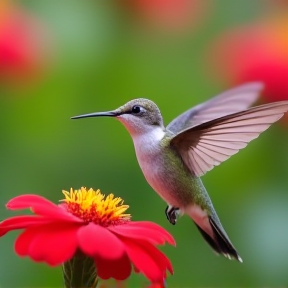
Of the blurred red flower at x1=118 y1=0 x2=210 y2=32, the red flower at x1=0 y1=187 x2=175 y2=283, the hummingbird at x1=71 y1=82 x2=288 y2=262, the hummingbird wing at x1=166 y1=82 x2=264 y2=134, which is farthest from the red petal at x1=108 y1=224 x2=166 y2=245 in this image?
the blurred red flower at x1=118 y1=0 x2=210 y2=32

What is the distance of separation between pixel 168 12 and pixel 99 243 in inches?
50.5

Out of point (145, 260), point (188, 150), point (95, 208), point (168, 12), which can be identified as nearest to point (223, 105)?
point (188, 150)

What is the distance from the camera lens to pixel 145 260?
0.81m

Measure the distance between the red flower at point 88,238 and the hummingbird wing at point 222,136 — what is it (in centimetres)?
21

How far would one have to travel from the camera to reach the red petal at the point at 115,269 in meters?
0.92

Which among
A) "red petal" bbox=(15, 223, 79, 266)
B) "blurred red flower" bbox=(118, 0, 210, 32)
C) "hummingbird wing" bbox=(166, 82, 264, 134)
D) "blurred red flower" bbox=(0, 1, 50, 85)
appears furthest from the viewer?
"blurred red flower" bbox=(118, 0, 210, 32)

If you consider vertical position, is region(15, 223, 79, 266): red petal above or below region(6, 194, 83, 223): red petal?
below

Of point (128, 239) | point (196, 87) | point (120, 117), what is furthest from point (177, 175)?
point (196, 87)

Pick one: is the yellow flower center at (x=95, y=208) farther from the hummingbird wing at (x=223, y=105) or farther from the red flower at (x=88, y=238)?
the hummingbird wing at (x=223, y=105)

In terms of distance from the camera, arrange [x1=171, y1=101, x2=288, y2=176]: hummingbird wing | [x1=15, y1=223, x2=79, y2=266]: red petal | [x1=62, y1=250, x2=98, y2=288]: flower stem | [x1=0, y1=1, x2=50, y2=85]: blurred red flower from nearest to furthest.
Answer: [x1=15, y1=223, x2=79, y2=266]: red petal < [x1=62, y1=250, x2=98, y2=288]: flower stem < [x1=171, y1=101, x2=288, y2=176]: hummingbird wing < [x1=0, y1=1, x2=50, y2=85]: blurred red flower

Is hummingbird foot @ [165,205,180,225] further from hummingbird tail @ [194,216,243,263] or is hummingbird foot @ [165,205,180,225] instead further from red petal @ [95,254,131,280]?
red petal @ [95,254,131,280]

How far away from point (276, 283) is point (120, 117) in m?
0.72

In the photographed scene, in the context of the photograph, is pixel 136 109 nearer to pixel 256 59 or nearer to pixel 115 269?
pixel 115 269

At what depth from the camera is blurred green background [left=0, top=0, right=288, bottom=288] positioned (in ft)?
5.67
